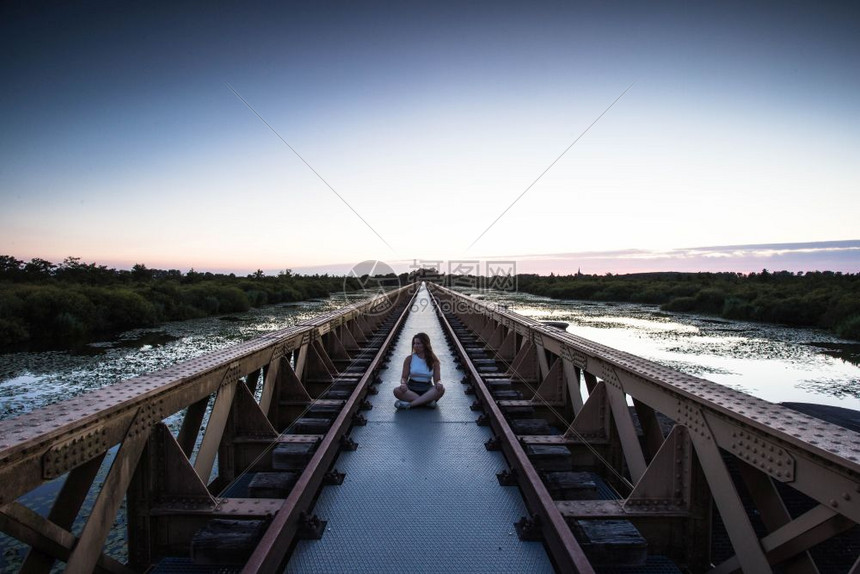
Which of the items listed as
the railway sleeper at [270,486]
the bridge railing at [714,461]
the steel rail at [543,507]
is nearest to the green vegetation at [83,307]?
the railway sleeper at [270,486]

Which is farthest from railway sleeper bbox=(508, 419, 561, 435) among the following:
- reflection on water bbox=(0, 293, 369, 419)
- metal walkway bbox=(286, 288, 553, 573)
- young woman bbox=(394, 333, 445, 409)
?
reflection on water bbox=(0, 293, 369, 419)

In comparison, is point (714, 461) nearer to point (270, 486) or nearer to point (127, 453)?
point (270, 486)

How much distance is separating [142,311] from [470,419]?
19.1 m

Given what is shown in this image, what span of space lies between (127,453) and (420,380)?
360cm

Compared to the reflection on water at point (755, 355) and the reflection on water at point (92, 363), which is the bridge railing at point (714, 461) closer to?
the reflection on water at point (755, 355)

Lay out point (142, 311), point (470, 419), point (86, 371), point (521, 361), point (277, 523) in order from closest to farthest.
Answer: point (277, 523) < point (470, 419) < point (521, 361) < point (86, 371) < point (142, 311)

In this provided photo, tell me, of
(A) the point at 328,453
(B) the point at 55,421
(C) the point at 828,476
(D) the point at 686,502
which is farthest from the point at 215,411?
(C) the point at 828,476

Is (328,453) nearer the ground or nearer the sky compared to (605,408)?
nearer the ground

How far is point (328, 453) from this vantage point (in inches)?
148

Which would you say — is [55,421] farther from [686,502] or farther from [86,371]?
[86,371]

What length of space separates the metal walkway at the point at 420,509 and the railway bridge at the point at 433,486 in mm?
14

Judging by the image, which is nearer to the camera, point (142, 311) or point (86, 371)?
point (86, 371)

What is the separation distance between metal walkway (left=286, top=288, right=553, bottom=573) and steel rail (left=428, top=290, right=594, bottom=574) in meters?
0.10

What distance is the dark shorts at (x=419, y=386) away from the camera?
5625mm
